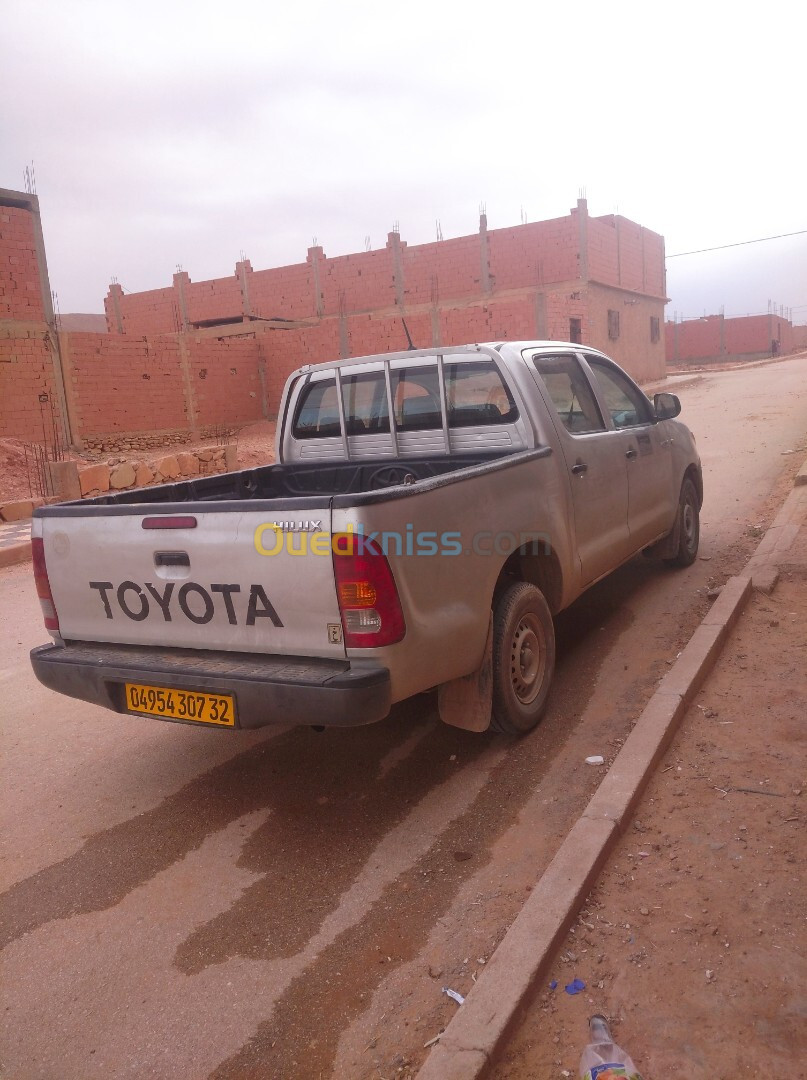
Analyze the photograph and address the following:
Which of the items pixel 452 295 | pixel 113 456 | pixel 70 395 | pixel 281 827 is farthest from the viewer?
pixel 452 295

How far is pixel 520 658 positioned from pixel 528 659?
0.09m

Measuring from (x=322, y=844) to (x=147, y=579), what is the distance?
1227 mm

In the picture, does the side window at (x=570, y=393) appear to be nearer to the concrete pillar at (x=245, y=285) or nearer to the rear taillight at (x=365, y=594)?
the rear taillight at (x=365, y=594)

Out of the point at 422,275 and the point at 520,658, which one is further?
the point at 422,275

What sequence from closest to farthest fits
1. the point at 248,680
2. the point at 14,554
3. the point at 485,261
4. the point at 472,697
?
the point at 248,680 < the point at 472,697 < the point at 14,554 < the point at 485,261

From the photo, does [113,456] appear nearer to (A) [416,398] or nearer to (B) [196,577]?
(A) [416,398]

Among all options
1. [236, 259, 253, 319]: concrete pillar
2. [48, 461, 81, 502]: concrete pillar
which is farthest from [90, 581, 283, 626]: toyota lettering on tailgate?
[236, 259, 253, 319]: concrete pillar

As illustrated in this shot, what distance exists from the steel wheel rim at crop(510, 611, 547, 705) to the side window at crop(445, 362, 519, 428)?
1078 mm

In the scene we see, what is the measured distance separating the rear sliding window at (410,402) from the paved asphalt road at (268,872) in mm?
1540

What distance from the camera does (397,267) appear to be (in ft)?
92.0

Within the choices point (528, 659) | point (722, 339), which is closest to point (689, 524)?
point (528, 659)

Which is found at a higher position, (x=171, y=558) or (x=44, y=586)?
(x=171, y=558)

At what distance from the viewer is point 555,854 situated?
112 inches

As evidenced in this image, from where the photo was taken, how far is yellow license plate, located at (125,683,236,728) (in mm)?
3055
